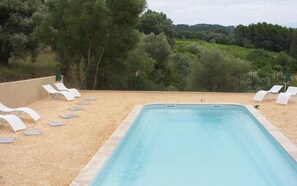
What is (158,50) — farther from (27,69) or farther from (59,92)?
(59,92)

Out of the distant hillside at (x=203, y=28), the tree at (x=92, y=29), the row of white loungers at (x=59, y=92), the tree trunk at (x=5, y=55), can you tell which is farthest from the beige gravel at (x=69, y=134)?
the distant hillside at (x=203, y=28)

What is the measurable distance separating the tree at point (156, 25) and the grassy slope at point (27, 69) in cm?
1041

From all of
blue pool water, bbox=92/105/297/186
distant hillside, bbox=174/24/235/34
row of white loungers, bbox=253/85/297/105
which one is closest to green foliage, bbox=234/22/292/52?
distant hillside, bbox=174/24/235/34

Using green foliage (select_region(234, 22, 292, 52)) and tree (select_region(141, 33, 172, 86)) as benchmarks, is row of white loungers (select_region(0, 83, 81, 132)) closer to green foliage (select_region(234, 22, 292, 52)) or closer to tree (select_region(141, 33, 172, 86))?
tree (select_region(141, 33, 172, 86))

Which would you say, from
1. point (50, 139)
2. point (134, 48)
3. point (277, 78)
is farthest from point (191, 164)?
point (277, 78)

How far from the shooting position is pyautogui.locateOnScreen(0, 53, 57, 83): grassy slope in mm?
18969

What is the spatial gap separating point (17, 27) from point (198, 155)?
49.9 feet

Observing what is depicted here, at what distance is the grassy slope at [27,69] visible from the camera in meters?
19.0

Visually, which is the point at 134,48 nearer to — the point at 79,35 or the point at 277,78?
the point at 79,35

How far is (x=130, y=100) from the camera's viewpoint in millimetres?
12609

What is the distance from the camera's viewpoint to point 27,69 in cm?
2033

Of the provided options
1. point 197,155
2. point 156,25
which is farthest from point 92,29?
point 156,25

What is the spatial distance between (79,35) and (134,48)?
2374 millimetres

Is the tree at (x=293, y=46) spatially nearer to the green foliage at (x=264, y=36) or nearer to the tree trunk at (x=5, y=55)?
the green foliage at (x=264, y=36)
